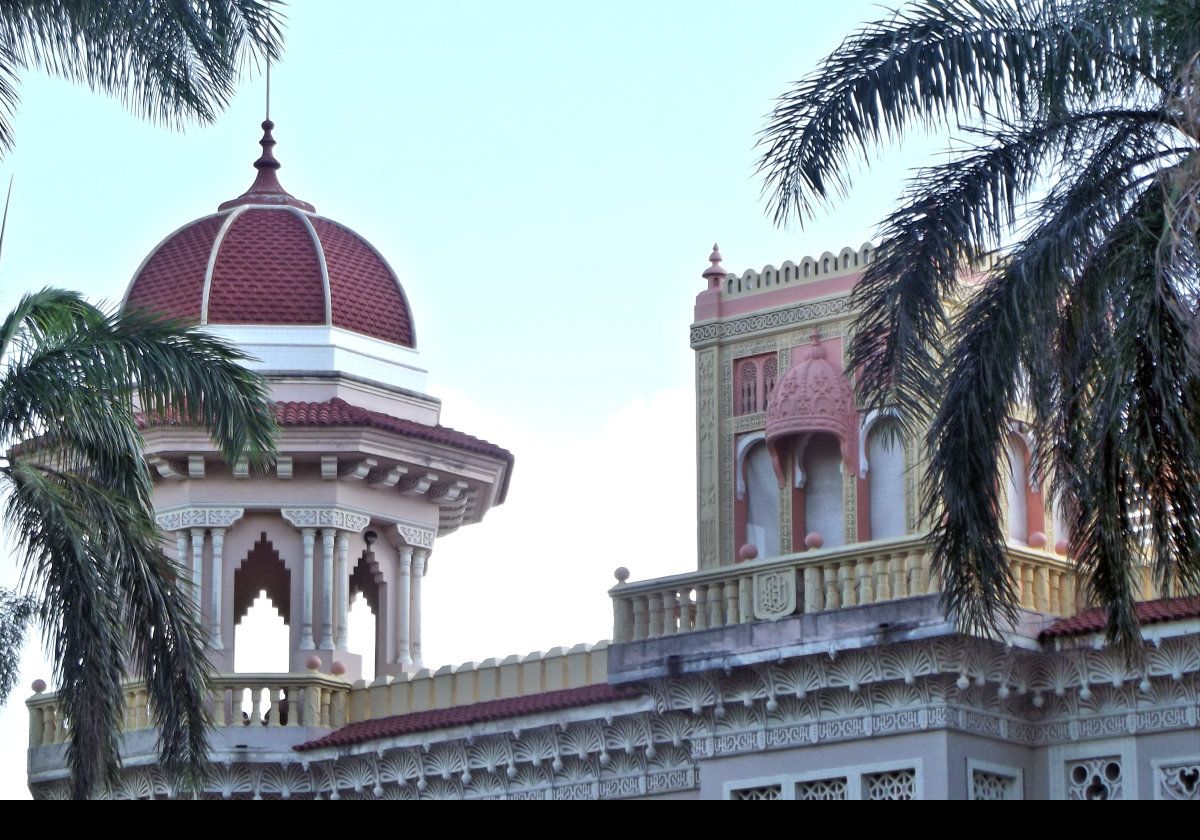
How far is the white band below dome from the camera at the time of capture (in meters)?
28.5

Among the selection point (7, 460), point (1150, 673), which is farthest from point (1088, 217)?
point (7, 460)

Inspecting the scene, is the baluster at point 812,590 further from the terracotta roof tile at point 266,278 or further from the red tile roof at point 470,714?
the terracotta roof tile at point 266,278

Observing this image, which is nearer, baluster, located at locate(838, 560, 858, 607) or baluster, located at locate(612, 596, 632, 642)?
baluster, located at locate(838, 560, 858, 607)

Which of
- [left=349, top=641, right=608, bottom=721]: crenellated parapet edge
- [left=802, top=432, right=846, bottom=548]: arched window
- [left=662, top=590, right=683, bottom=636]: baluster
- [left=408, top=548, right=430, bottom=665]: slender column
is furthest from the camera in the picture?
[left=408, top=548, right=430, bottom=665]: slender column

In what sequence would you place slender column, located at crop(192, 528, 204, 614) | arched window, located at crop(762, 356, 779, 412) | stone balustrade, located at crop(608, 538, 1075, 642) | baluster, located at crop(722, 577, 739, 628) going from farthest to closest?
slender column, located at crop(192, 528, 204, 614)
arched window, located at crop(762, 356, 779, 412)
baluster, located at crop(722, 577, 739, 628)
stone balustrade, located at crop(608, 538, 1075, 642)

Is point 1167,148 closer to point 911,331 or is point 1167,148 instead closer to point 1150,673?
point 911,331

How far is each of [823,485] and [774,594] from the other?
3395 millimetres

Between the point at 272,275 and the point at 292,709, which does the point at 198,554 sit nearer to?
the point at 292,709

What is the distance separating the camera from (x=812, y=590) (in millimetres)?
20891

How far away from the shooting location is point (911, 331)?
573 inches

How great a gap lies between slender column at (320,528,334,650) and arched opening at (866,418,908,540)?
6.91 metres

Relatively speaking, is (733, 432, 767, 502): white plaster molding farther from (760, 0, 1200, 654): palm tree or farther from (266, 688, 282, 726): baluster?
(760, 0, 1200, 654): palm tree

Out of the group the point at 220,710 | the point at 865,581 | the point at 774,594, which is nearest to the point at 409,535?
the point at 220,710

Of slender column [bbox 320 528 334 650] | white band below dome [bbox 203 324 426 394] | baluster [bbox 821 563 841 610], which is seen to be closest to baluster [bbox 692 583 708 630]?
baluster [bbox 821 563 841 610]
